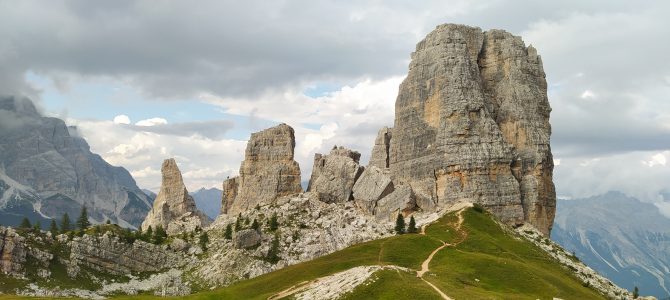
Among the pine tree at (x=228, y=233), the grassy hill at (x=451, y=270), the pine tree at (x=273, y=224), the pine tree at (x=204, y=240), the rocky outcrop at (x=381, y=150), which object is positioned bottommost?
the grassy hill at (x=451, y=270)

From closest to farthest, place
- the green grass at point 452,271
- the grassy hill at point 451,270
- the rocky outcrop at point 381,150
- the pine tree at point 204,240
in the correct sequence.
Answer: the green grass at point 452,271
the grassy hill at point 451,270
the pine tree at point 204,240
the rocky outcrop at point 381,150

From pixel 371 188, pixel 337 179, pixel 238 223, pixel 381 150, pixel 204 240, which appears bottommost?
pixel 204 240

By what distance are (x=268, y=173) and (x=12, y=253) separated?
81.7m

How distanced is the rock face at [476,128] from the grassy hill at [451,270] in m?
19.5

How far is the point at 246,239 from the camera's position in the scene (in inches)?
5984

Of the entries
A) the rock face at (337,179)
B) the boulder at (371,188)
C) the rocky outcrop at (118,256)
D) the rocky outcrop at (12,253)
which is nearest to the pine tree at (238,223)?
the rocky outcrop at (118,256)

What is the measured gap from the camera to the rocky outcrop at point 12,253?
423 feet

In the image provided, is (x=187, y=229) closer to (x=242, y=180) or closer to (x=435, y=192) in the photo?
(x=242, y=180)

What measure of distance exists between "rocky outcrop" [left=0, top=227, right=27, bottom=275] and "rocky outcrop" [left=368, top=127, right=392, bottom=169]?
10407 cm

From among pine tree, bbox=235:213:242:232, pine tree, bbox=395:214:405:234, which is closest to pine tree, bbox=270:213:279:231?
pine tree, bbox=235:213:242:232

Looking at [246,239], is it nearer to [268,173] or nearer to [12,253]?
[268,173]

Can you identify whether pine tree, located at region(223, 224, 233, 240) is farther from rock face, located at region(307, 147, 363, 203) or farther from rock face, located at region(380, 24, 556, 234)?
rock face, located at region(380, 24, 556, 234)

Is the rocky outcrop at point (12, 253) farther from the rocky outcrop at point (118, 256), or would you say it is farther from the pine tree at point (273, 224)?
the pine tree at point (273, 224)

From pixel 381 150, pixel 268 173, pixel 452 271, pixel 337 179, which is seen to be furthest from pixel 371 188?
pixel 452 271
